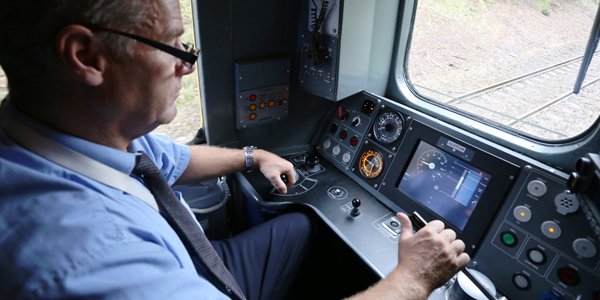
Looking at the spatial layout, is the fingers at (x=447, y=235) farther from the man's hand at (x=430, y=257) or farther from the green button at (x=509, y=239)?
the green button at (x=509, y=239)

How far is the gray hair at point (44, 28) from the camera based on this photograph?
2.61 feet

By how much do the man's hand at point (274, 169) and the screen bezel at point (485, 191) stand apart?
0.57 m

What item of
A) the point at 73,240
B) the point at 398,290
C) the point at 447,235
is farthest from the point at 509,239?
the point at 73,240

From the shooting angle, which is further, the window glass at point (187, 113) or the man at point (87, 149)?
the window glass at point (187, 113)

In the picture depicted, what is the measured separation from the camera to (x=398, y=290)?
117 centimetres

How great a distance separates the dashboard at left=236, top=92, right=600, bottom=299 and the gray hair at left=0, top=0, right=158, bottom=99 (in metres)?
1.25

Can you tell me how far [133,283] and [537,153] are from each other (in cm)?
166

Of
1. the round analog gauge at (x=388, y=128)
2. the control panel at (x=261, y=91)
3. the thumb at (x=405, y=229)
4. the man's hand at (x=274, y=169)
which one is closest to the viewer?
the thumb at (x=405, y=229)

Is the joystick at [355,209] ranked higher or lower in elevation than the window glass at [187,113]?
lower

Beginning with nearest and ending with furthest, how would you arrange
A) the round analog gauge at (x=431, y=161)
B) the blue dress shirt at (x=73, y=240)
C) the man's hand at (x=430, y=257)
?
the blue dress shirt at (x=73, y=240) < the man's hand at (x=430, y=257) < the round analog gauge at (x=431, y=161)

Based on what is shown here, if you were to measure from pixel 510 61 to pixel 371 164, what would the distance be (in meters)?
0.90

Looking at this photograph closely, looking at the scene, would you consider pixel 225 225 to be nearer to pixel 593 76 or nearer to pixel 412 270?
pixel 412 270

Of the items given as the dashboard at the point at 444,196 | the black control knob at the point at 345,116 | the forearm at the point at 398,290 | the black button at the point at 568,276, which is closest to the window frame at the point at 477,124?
the dashboard at the point at 444,196

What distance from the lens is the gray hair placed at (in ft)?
2.61
